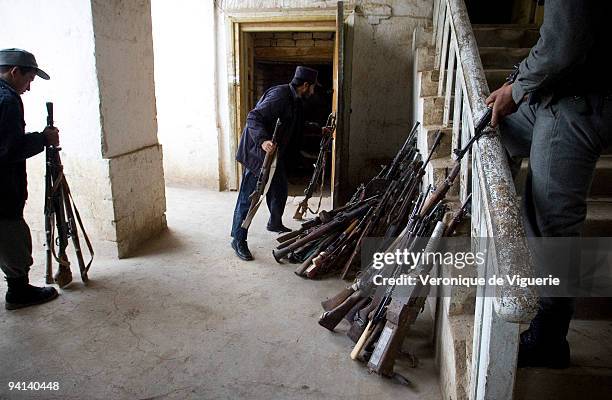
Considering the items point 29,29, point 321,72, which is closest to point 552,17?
point 29,29

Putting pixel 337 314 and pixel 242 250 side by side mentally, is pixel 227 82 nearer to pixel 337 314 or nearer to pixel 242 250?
pixel 242 250

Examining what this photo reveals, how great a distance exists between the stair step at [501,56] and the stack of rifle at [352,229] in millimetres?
1056

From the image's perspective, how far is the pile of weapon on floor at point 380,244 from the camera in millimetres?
2328

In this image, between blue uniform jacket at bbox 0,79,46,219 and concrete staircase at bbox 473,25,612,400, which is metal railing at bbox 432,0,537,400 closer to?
concrete staircase at bbox 473,25,612,400

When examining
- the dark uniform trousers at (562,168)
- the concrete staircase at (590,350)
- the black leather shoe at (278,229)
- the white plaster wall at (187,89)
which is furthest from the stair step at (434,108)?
the white plaster wall at (187,89)

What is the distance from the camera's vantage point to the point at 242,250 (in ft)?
13.3

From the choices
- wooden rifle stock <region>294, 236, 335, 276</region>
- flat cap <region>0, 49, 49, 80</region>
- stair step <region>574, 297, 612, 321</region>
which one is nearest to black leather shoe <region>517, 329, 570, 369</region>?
stair step <region>574, 297, 612, 321</region>

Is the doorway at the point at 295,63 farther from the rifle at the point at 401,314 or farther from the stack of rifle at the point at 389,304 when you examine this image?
the rifle at the point at 401,314

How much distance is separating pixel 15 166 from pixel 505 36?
14.6 feet

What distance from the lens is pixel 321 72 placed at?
9.95 metres

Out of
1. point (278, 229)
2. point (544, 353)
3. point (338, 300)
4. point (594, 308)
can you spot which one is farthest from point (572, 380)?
point (278, 229)

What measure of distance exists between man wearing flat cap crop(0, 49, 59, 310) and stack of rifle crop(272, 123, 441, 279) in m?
1.96

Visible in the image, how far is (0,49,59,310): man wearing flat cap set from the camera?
2.78m

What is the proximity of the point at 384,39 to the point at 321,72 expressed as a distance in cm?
451
